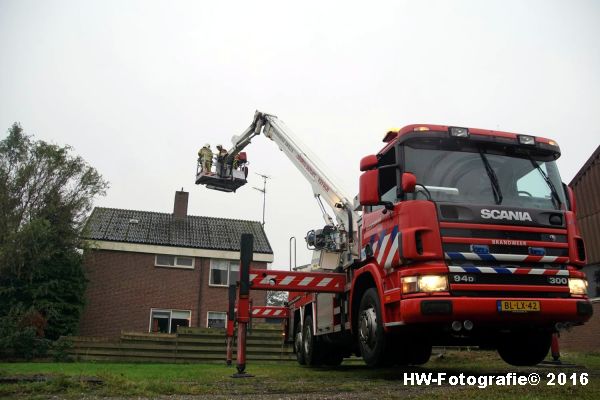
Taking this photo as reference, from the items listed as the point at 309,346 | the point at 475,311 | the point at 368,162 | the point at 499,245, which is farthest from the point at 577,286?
the point at 309,346

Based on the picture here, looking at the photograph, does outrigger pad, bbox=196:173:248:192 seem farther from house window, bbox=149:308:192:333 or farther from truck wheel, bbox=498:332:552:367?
house window, bbox=149:308:192:333

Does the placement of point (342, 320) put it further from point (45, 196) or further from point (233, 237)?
point (233, 237)

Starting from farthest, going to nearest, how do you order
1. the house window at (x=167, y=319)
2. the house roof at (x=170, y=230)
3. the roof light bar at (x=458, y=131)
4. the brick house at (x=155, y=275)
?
the house roof at (x=170, y=230) < the house window at (x=167, y=319) < the brick house at (x=155, y=275) < the roof light bar at (x=458, y=131)

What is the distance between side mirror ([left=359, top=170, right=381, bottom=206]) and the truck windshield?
1.42 feet

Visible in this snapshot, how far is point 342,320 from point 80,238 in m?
17.0

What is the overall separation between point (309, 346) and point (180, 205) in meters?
20.9

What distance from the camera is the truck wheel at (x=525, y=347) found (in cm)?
736

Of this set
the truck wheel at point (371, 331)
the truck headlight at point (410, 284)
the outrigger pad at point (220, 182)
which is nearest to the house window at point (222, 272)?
the outrigger pad at point (220, 182)

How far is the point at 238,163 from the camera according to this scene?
1667 centimetres

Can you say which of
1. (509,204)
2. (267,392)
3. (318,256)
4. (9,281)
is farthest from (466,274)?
(9,281)

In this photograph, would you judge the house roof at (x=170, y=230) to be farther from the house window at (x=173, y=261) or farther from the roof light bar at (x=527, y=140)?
the roof light bar at (x=527, y=140)

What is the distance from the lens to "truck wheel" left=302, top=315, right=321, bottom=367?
10.6 metres

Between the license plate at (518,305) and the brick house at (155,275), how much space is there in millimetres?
21004

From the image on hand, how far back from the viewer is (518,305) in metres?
6.12
